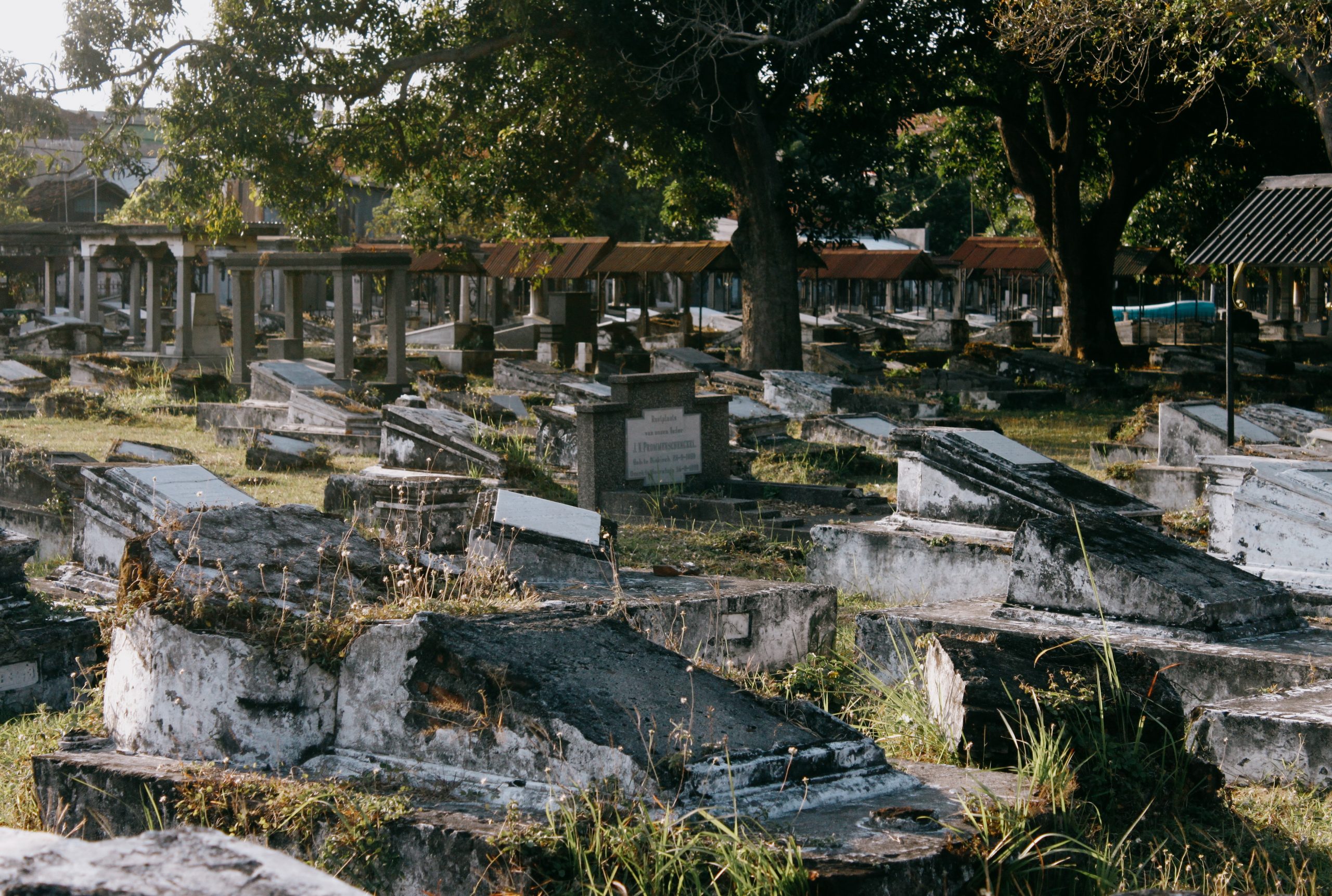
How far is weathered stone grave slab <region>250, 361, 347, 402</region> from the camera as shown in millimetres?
16688

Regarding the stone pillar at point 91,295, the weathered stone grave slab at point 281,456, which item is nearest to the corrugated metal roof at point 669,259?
the stone pillar at point 91,295

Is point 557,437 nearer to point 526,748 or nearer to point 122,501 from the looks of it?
point 122,501

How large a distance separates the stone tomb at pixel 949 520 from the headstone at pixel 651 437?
11.8 feet

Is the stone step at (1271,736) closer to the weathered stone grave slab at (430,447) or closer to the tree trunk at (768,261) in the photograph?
the weathered stone grave slab at (430,447)

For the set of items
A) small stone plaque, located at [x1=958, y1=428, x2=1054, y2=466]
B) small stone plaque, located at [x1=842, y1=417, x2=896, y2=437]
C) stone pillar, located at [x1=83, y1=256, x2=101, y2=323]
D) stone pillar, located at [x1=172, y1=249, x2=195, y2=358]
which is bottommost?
small stone plaque, located at [x1=842, y1=417, x2=896, y2=437]

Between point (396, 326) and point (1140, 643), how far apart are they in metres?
16.3

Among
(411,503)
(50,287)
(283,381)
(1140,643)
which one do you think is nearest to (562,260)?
(50,287)

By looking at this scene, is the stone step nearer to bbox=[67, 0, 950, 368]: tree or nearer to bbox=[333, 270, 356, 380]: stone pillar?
bbox=[67, 0, 950, 368]: tree

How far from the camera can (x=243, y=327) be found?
20.4 metres

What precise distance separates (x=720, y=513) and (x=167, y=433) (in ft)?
29.3

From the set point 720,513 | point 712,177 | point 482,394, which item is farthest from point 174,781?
point 712,177

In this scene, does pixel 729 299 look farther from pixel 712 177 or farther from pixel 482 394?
pixel 482 394

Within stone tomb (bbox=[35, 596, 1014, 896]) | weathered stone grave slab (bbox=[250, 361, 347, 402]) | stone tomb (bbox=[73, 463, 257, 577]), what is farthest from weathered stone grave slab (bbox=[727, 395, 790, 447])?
stone tomb (bbox=[35, 596, 1014, 896])

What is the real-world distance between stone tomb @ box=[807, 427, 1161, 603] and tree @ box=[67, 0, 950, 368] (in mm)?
11342
